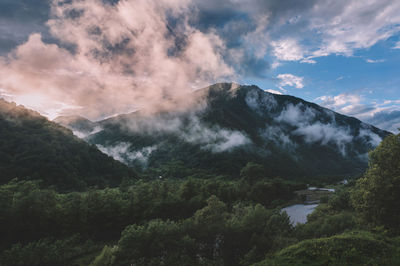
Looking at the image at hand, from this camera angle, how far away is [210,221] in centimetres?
3228

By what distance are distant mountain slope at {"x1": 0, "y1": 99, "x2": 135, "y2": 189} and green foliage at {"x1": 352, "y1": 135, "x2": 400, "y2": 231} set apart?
127 meters

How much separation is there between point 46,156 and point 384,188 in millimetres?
145519

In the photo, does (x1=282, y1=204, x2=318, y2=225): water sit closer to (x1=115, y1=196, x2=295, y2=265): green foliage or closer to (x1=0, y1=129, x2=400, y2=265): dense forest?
(x1=0, y1=129, x2=400, y2=265): dense forest

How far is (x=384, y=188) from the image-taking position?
31203mm

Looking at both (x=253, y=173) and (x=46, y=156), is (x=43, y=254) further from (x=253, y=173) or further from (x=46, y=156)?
(x=253, y=173)

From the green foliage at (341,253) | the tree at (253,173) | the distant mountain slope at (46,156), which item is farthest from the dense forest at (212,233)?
the tree at (253,173)

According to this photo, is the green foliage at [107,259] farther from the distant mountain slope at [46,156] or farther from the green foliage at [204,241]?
the distant mountain slope at [46,156]

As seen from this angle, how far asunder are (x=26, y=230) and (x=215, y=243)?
42.1m

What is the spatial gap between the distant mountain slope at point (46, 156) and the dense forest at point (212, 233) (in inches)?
2784

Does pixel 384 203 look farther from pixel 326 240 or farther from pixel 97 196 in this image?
pixel 97 196

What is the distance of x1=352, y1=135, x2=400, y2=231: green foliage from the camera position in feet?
101

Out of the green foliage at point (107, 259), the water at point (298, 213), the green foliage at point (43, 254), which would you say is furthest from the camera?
the water at point (298, 213)

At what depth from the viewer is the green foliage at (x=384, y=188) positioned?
101ft

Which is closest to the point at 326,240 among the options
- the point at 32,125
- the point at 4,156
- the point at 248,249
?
the point at 248,249
